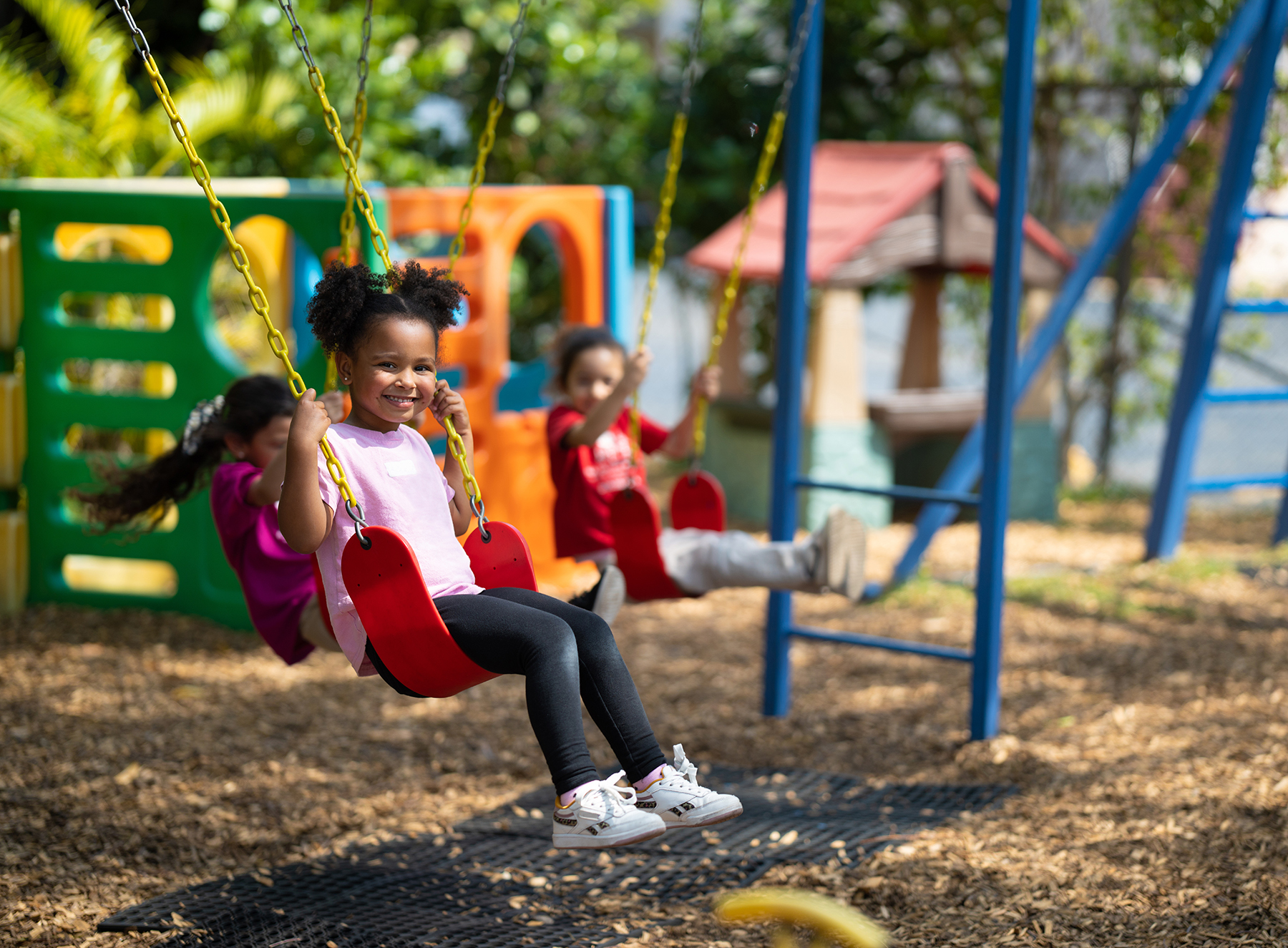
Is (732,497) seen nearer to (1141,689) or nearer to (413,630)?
(1141,689)

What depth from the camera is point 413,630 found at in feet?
7.59

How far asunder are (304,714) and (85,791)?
826 mm

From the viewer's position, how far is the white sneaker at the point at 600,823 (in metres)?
2.25

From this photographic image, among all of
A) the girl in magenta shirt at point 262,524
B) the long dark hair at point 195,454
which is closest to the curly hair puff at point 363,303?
the girl in magenta shirt at point 262,524

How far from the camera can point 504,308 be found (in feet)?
18.2

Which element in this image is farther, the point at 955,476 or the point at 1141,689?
the point at 955,476

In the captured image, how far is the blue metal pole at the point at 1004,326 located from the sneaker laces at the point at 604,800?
70.2 inches

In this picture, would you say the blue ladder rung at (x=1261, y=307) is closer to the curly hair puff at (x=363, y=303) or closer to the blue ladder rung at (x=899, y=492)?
the blue ladder rung at (x=899, y=492)

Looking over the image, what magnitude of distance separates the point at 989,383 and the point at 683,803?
6.10 ft

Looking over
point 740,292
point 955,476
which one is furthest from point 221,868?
point 740,292

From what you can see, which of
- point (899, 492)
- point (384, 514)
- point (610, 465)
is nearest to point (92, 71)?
point (610, 465)

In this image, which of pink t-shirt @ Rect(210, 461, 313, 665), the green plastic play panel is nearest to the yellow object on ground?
pink t-shirt @ Rect(210, 461, 313, 665)

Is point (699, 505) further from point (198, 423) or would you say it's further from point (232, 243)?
point (232, 243)

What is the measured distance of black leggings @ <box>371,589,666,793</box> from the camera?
232 cm
